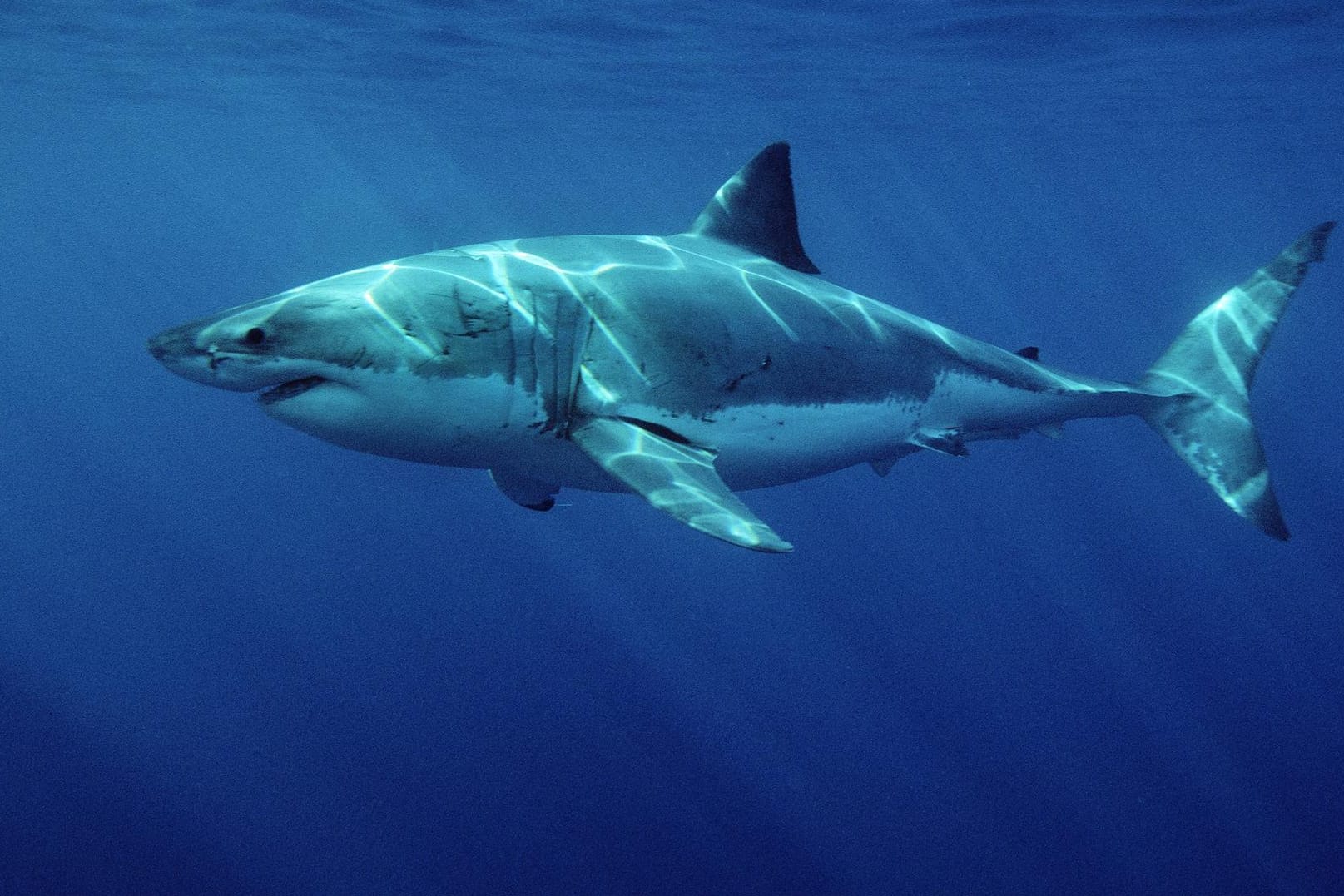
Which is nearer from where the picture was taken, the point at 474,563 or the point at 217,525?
the point at 474,563

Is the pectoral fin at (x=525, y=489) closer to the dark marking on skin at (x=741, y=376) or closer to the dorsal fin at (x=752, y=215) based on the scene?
the dark marking on skin at (x=741, y=376)

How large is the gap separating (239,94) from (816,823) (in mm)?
31358

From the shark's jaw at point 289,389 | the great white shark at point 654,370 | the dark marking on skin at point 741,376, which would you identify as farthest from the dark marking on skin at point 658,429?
the shark's jaw at point 289,389

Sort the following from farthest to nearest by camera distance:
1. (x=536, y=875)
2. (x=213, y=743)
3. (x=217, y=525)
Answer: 1. (x=217, y=525)
2. (x=213, y=743)
3. (x=536, y=875)

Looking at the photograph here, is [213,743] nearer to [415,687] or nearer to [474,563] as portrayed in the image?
[415,687]

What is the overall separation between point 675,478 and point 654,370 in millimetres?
836

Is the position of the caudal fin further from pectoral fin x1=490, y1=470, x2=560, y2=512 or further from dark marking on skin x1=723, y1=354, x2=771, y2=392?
pectoral fin x1=490, y1=470, x2=560, y2=512

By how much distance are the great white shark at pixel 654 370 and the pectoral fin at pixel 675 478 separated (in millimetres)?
12

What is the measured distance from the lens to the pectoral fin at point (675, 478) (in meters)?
3.67

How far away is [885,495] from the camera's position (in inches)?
964

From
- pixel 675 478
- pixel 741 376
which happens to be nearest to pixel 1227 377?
pixel 741 376

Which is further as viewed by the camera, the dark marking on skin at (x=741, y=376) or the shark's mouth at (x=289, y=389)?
the dark marking on skin at (x=741, y=376)

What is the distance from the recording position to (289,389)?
3.90m

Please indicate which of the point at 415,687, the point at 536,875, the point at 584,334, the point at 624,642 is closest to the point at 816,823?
the point at 536,875
